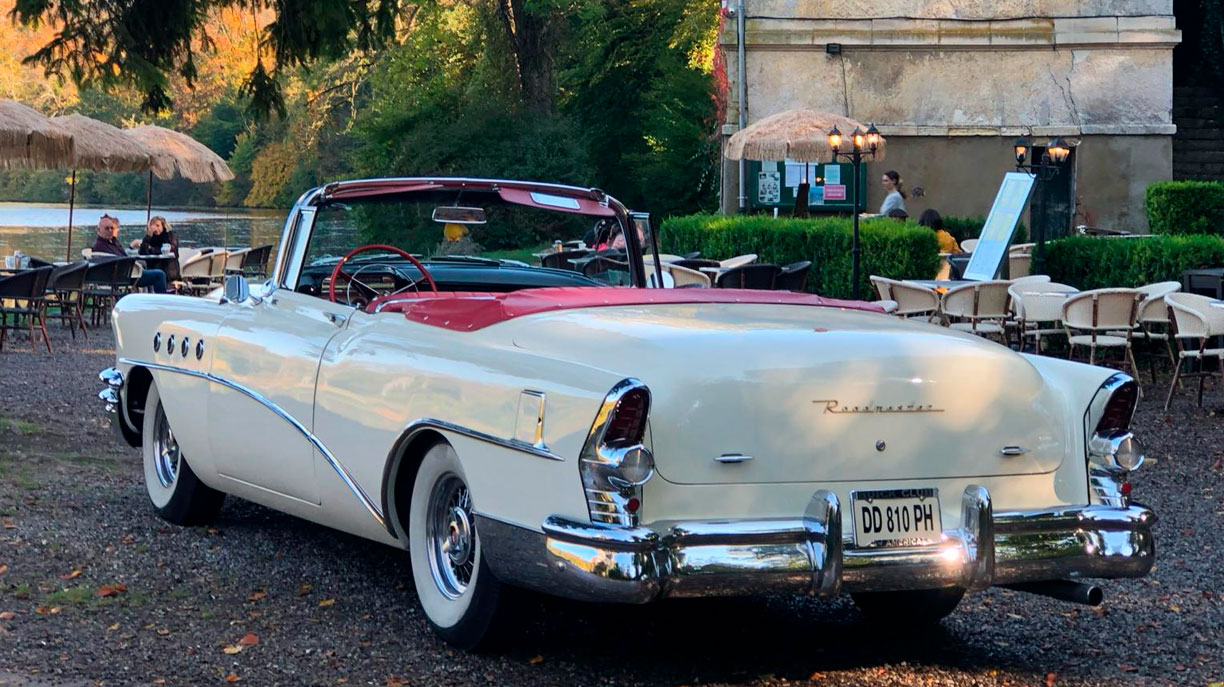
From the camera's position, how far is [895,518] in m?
4.70

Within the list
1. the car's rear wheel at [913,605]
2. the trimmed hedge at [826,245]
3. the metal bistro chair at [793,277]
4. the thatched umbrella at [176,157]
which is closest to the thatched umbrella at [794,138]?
the trimmed hedge at [826,245]

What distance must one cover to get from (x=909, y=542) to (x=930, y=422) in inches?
14.8

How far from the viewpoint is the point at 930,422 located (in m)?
4.81

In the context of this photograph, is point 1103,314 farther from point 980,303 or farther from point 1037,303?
point 980,303

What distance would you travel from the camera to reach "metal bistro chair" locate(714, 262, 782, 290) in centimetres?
1644

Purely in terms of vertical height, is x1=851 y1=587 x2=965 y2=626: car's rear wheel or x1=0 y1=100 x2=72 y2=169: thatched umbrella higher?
x1=0 y1=100 x2=72 y2=169: thatched umbrella

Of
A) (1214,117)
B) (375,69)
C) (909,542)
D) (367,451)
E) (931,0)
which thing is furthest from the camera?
(375,69)

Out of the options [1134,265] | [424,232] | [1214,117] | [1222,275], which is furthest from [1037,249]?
[1214,117]

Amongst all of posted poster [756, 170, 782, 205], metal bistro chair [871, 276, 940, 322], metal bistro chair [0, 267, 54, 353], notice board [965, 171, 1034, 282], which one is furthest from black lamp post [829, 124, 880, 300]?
→ metal bistro chair [0, 267, 54, 353]

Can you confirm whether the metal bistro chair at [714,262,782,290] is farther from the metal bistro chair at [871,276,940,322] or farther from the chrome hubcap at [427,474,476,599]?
the chrome hubcap at [427,474,476,599]

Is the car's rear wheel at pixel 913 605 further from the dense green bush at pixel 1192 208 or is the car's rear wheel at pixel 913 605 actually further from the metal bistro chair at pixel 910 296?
the dense green bush at pixel 1192 208

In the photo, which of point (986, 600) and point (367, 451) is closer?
point (367, 451)

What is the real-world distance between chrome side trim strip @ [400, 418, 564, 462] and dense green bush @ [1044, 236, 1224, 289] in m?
10.8

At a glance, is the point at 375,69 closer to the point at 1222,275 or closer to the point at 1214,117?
the point at 1214,117
